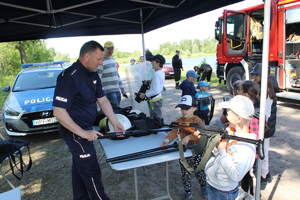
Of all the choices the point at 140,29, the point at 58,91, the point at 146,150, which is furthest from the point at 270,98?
the point at 140,29

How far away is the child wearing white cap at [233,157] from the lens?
5.28 feet

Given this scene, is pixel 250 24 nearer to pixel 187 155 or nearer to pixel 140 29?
pixel 140 29

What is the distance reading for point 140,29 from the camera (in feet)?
17.6

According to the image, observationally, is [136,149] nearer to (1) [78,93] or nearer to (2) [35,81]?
(1) [78,93]

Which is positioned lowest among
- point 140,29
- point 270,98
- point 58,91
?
point 270,98

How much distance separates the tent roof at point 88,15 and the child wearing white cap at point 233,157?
1.79 meters

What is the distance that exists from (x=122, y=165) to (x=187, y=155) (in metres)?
0.61

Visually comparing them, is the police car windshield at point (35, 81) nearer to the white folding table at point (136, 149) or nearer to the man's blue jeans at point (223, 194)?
the white folding table at point (136, 149)

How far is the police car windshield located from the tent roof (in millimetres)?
1556

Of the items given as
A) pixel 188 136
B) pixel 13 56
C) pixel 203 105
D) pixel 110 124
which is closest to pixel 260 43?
pixel 203 105

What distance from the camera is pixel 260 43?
8.05m

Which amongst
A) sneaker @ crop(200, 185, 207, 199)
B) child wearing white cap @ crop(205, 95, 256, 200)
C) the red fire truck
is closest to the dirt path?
sneaker @ crop(200, 185, 207, 199)

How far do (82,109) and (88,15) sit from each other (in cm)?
262

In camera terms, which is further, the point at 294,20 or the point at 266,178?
the point at 294,20
